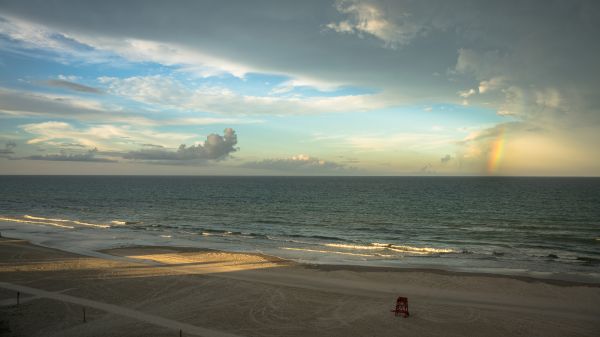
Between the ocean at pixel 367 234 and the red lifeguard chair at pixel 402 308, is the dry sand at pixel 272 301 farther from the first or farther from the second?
the ocean at pixel 367 234

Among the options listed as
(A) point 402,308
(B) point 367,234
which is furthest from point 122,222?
(A) point 402,308

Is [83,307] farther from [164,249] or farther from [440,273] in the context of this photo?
[440,273]

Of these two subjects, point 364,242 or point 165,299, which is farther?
point 364,242

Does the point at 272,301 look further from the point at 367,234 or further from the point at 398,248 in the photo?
the point at 367,234

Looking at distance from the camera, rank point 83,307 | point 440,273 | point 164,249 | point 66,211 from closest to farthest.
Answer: point 83,307
point 440,273
point 164,249
point 66,211

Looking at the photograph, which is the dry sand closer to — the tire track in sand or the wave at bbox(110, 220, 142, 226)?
the tire track in sand

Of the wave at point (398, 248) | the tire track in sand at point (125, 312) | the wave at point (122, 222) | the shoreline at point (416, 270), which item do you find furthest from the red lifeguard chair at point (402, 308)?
the wave at point (122, 222)

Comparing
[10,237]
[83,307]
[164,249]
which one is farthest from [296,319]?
[10,237]

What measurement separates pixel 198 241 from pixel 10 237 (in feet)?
64.1

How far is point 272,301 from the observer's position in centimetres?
1967

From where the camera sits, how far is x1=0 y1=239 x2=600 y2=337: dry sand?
16141 mm

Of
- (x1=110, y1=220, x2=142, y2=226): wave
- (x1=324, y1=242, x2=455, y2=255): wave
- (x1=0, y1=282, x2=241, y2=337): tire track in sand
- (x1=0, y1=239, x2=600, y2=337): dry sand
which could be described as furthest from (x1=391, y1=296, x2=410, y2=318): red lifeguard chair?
(x1=110, y1=220, x2=142, y2=226): wave

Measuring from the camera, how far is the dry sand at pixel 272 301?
16.1 m

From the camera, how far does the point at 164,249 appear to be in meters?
34.0
